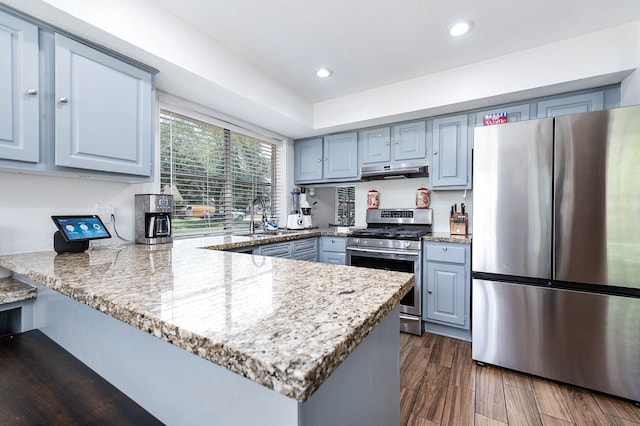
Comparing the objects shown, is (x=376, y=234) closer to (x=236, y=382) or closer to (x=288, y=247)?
(x=288, y=247)

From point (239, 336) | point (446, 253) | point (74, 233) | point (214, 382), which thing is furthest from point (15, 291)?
point (446, 253)

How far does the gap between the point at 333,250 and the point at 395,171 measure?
1103 mm

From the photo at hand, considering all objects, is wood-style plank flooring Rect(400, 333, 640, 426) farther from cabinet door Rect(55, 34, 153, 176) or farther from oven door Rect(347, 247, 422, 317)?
cabinet door Rect(55, 34, 153, 176)

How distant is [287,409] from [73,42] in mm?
2079

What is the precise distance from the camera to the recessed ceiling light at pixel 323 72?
8.38ft

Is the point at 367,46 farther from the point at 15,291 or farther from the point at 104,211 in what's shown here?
the point at 15,291

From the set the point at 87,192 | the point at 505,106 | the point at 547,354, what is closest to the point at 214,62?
the point at 87,192

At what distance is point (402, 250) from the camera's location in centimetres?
269

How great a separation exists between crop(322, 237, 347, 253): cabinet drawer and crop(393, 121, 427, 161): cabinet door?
42.7 inches

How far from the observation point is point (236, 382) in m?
0.59

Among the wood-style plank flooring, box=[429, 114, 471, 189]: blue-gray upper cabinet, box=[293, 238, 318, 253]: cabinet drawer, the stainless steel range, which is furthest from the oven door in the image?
box=[429, 114, 471, 189]: blue-gray upper cabinet

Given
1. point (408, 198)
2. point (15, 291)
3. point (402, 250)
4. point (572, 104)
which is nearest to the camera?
point (15, 291)

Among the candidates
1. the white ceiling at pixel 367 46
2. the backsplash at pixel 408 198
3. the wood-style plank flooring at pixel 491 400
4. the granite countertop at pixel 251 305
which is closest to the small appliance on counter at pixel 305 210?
the backsplash at pixel 408 198

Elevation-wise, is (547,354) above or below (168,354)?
below
